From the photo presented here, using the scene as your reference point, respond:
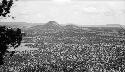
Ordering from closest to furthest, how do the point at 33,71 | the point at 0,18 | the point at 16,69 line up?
the point at 0,18
the point at 33,71
the point at 16,69

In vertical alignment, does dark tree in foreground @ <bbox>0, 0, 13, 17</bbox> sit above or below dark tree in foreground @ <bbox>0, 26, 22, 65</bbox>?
above

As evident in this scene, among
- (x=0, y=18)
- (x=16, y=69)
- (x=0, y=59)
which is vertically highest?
(x=0, y=18)

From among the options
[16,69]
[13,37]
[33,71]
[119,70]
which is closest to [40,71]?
[33,71]

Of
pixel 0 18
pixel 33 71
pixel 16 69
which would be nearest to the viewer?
pixel 0 18

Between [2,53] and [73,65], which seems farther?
[73,65]

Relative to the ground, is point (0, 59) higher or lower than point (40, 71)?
higher

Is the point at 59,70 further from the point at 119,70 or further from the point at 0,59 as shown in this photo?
the point at 0,59

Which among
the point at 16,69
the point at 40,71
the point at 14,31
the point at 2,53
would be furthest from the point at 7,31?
the point at 16,69

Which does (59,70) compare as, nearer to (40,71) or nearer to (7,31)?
(40,71)

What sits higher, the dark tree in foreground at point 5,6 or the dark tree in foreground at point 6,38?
the dark tree in foreground at point 5,6
